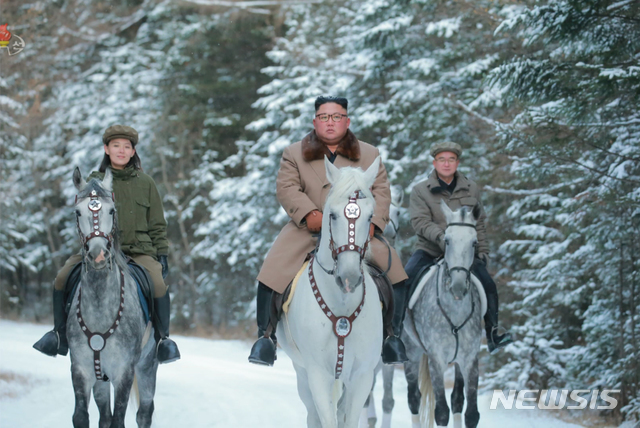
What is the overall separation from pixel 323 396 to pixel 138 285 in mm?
2096

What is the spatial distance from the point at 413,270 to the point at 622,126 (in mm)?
3645

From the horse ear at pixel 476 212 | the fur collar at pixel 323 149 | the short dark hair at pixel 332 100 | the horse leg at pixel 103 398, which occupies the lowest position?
the horse leg at pixel 103 398

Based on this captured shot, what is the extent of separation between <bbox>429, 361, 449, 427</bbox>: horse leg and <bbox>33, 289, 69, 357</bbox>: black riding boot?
12.0 ft

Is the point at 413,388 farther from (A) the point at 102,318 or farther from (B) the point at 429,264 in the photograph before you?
(A) the point at 102,318

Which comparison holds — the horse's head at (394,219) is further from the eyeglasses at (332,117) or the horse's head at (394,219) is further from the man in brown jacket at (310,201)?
the eyeglasses at (332,117)

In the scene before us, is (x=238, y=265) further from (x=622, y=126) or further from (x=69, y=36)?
(x=622, y=126)

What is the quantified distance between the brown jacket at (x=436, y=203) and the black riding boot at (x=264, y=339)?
2661 millimetres

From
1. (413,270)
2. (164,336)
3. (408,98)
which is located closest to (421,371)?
(413,270)

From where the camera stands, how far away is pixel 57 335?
19.2ft

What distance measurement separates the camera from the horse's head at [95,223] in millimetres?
5098

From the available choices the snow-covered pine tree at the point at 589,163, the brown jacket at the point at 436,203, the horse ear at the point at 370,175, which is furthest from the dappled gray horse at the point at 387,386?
the horse ear at the point at 370,175

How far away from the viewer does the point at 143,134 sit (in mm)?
25188

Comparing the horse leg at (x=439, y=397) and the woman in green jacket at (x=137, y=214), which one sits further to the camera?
the horse leg at (x=439, y=397)

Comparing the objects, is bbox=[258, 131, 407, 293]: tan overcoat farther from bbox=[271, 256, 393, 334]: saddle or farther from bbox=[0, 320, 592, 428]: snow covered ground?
bbox=[0, 320, 592, 428]: snow covered ground
